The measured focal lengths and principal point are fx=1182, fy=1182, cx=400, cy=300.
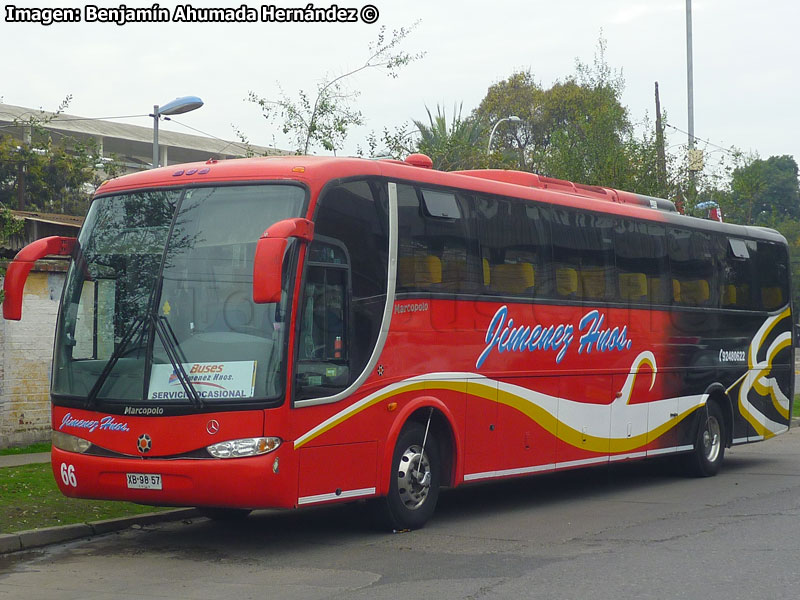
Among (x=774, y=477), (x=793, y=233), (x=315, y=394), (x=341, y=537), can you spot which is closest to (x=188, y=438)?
(x=315, y=394)

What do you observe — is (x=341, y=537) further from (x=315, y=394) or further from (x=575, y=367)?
(x=575, y=367)

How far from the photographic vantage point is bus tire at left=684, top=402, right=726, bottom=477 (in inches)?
615

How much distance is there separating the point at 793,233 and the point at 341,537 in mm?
65936

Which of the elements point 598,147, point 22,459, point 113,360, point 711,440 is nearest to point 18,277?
point 113,360

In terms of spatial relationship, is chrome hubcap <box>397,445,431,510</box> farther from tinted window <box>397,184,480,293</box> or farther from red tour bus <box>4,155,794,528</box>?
tinted window <box>397,184,480,293</box>

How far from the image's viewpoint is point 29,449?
16.4 meters

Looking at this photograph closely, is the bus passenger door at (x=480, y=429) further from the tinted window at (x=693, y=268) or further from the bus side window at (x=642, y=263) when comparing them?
the tinted window at (x=693, y=268)

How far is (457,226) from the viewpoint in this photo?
37.8ft

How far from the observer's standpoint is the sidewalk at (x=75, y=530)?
991 cm

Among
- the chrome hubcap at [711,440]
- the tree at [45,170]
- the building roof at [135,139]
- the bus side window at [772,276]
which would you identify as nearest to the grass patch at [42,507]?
the chrome hubcap at [711,440]

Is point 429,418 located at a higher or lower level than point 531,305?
lower

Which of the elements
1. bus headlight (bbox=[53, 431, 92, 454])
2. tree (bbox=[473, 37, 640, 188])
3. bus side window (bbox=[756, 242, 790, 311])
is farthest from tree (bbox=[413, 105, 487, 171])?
bus headlight (bbox=[53, 431, 92, 454])

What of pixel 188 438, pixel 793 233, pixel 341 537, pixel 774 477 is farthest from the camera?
pixel 793 233

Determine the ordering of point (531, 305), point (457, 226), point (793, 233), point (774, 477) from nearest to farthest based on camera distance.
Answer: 1. point (457, 226)
2. point (531, 305)
3. point (774, 477)
4. point (793, 233)
